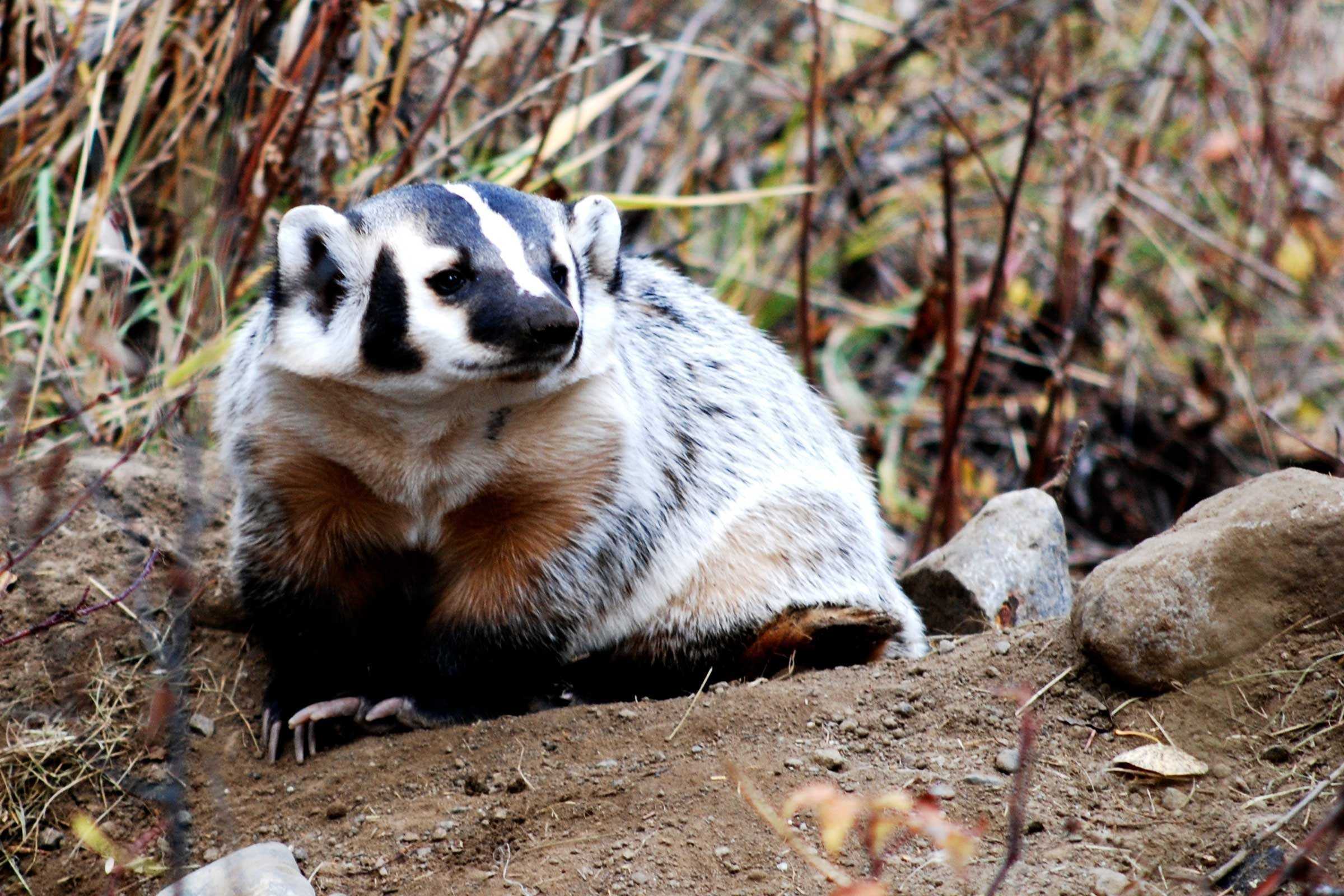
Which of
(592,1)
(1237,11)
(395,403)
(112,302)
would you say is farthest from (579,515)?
(1237,11)

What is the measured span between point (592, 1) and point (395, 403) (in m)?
2.68

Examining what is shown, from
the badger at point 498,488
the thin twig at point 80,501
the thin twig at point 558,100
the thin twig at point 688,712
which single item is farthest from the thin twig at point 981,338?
the thin twig at point 80,501

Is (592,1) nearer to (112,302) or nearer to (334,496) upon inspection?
(112,302)

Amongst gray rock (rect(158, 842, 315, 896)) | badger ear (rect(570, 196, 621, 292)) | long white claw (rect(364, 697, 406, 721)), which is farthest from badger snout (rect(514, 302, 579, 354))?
gray rock (rect(158, 842, 315, 896))

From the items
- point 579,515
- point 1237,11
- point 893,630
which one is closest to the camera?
point 579,515

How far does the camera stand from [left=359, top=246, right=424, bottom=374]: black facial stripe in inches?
111

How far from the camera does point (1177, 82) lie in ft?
22.2

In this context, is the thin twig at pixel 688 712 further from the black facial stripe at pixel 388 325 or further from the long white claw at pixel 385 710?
the black facial stripe at pixel 388 325

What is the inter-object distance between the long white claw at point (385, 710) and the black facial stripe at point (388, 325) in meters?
0.77

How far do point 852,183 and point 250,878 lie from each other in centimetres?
522

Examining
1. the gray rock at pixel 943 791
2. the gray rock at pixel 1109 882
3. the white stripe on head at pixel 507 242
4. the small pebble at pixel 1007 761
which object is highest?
the white stripe on head at pixel 507 242

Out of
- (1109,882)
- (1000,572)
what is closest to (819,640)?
(1000,572)

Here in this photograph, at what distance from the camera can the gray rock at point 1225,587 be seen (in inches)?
96.8

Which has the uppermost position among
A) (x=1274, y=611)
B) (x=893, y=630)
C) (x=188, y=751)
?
A: (x=1274, y=611)
